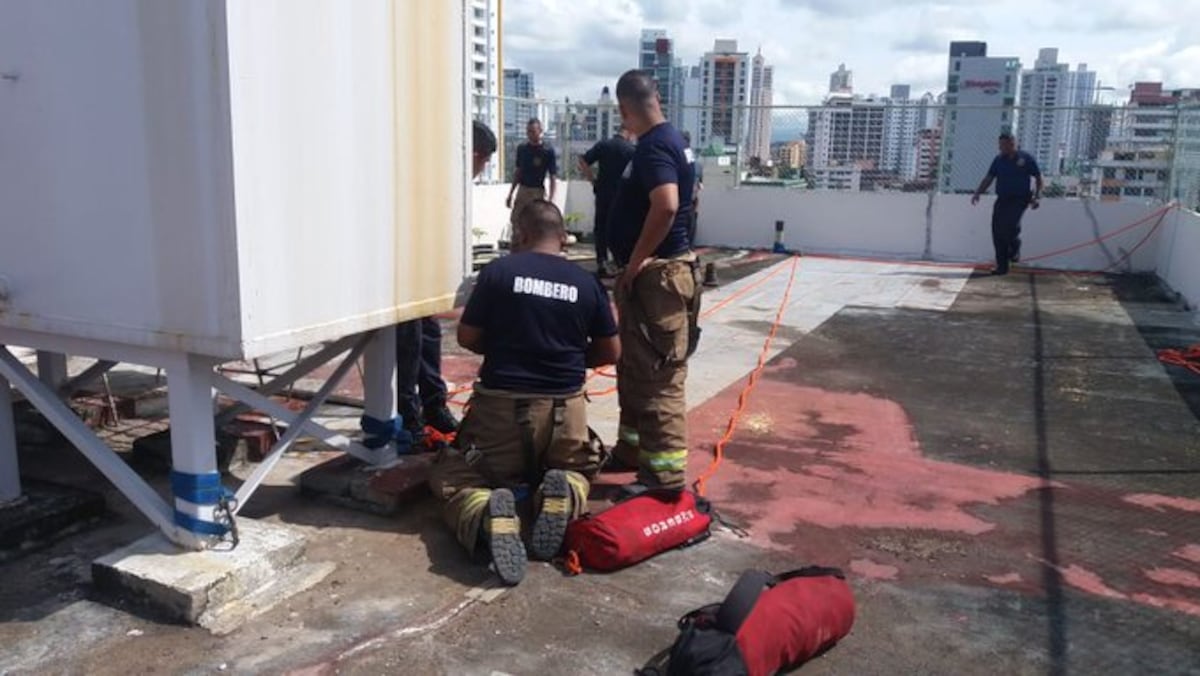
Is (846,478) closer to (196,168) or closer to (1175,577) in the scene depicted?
(1175,577)

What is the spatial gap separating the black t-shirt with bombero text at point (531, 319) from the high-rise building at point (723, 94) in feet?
44.7

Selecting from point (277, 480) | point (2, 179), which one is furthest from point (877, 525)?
point (2, 179)

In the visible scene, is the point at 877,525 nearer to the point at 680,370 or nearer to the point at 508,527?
the point at 680,370

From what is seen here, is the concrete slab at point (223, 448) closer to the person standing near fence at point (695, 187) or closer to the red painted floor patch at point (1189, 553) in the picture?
the person standing near fence at point (695, 187)

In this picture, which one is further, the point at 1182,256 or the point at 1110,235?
the point at 1110,235

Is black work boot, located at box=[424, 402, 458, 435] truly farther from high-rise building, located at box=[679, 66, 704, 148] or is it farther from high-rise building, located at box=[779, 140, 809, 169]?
high-rise building, located at box=[779, 140, 809, 169]

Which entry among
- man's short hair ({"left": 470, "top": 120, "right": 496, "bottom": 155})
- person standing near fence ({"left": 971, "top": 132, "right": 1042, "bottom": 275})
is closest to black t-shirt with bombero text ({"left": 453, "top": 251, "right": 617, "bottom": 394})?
man's short hair ({"left": 470, "top": 120, "right": 496, "bottom": 155})

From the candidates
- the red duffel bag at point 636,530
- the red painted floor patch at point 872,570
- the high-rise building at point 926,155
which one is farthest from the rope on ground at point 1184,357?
the high-rise building at point 926,155

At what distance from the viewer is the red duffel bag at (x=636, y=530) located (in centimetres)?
390

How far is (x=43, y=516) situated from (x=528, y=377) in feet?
7.20

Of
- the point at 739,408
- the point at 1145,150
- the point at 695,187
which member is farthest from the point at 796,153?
the point at 739,408

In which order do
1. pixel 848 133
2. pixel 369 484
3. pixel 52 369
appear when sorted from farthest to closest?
pixel 848 133
pixel 52 369
pixel 369 484

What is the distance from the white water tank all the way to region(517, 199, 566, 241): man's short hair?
27.2 inches

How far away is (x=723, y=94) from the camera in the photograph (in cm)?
2302
